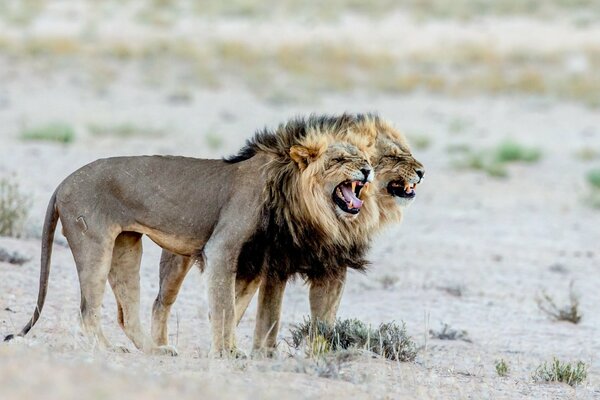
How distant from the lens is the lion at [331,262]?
27.8 ft

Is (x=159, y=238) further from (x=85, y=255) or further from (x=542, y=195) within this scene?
(x=542, y=195)

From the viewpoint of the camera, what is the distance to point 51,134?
2162 cm

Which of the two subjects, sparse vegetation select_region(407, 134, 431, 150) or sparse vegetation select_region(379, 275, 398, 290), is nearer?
sparse vegetation select_region(379, 275, 398, 290)

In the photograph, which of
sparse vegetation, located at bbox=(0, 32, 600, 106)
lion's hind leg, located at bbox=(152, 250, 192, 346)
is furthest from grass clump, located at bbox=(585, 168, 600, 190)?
lion's hind leg, located at bbox=(152, 250, 192, 346)

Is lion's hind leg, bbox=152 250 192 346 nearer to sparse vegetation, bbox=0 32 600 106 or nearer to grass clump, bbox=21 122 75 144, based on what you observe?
→ grass clump, bbox=21 122 75 144

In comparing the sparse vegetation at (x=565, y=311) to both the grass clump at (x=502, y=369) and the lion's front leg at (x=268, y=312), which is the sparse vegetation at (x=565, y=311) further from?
the lion's front leg at (x=268, y=312)

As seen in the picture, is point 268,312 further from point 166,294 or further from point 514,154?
point 514,154

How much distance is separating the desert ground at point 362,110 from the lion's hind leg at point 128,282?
34 centimetres

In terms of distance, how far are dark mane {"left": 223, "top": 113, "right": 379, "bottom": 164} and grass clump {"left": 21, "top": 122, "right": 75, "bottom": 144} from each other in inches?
525

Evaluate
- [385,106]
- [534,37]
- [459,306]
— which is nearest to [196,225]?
[459,306]

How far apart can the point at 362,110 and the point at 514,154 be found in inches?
255

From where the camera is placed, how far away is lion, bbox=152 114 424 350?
847 centimetres

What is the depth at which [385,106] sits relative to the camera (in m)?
29.9

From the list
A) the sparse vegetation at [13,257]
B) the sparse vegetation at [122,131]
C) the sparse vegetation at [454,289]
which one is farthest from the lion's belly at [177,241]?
the sparse vegetation at [122,131]
